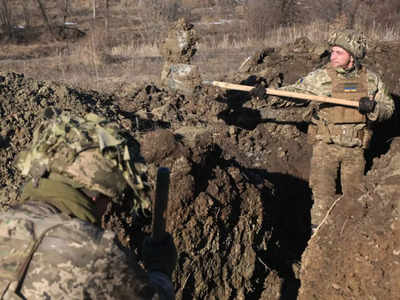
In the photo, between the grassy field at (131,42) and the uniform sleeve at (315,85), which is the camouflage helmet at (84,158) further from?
the grassy field at (131,42)

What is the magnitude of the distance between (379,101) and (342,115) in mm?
384

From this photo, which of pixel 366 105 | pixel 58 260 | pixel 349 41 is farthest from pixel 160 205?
pixel 349 41

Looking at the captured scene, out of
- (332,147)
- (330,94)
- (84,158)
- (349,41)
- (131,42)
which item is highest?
(349,41)

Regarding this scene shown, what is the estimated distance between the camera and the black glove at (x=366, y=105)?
4.12 meters

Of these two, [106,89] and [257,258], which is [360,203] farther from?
[106,89]

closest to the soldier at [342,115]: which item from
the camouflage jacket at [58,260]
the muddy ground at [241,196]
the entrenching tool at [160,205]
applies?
the muddy ground at [241,196]

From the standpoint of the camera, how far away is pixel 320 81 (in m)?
4.54

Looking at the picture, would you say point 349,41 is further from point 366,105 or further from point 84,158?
point 84,158

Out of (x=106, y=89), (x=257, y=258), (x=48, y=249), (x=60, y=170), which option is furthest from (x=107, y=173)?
(x=106, y=89)

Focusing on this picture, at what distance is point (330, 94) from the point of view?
450 cm

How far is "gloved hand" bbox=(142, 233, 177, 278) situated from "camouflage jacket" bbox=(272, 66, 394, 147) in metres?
3.06

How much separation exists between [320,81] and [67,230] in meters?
3.71

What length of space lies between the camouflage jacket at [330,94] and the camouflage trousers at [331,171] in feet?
0.40

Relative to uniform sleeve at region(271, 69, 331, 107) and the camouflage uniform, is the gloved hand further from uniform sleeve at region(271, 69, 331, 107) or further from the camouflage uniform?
uniform sleeve at region(271, 69, 331, 107)
